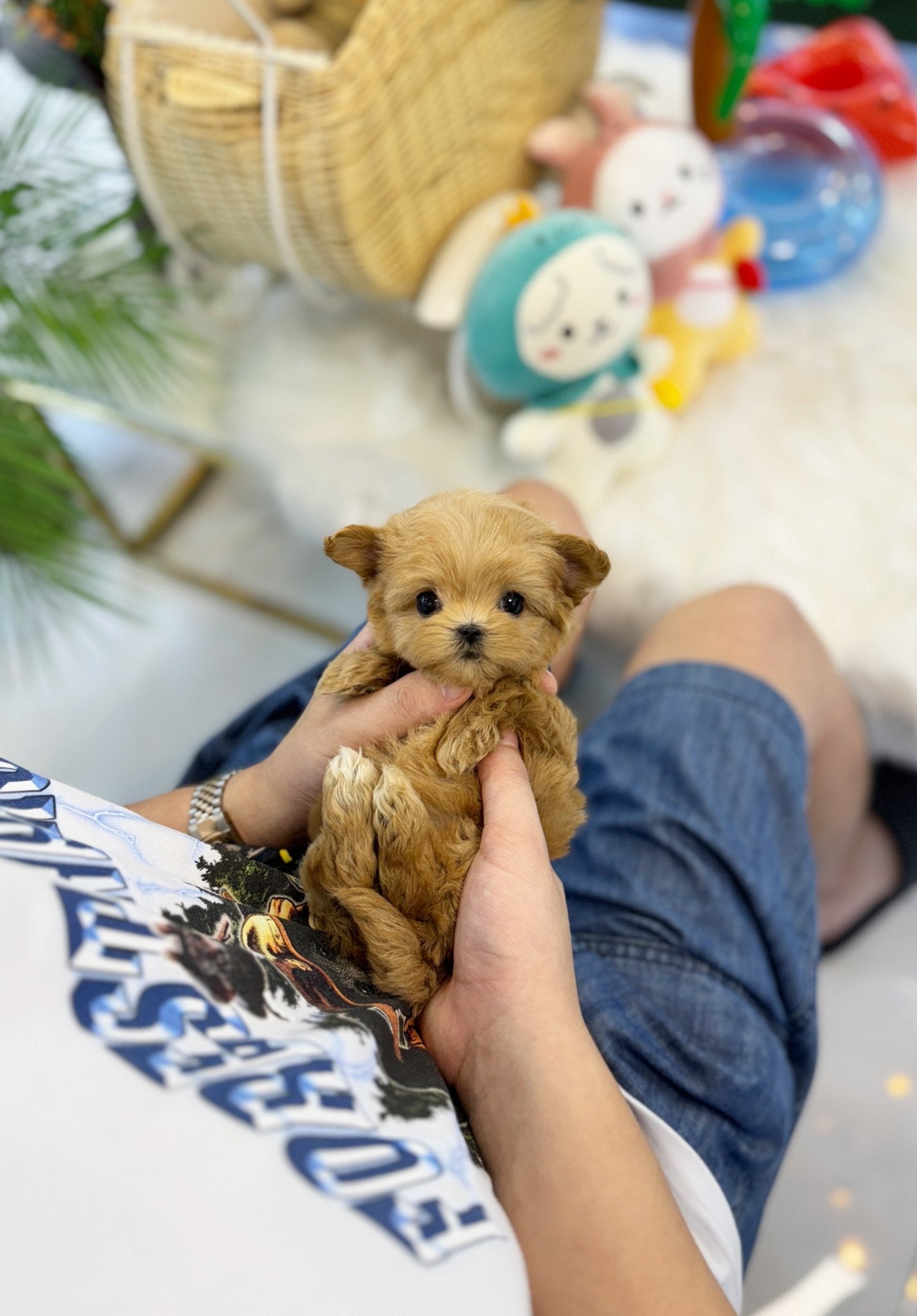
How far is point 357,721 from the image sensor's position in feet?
1.82

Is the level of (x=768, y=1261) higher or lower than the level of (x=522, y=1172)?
lower

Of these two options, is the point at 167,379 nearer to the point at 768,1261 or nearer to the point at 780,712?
the point at 780,712

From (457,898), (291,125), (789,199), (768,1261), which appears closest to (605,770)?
(457,898)

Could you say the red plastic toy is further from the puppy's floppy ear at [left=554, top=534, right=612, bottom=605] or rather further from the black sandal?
the puppy's floppy ear at [left=554, top=534, right=612, bottom=605]

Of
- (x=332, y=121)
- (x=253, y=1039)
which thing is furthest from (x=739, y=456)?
(x=253, y=1039)

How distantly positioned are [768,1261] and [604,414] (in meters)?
0.94

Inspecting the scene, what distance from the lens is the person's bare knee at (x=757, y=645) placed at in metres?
0.89

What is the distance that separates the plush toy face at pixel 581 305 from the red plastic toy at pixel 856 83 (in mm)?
751

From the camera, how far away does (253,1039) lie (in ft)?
1.43

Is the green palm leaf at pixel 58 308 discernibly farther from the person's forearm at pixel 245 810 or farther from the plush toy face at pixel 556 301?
the person's forearm at pixel 245 810

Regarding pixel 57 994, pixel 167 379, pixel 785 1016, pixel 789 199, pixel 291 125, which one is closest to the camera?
pixel 57 994

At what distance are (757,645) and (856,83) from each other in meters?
1.29

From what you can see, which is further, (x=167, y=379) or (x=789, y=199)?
(x=789, y=199)

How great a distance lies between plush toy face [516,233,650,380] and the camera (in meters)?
1.04
